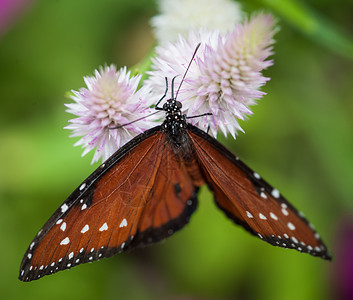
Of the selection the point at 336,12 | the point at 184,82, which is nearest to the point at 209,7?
the point at 184,82

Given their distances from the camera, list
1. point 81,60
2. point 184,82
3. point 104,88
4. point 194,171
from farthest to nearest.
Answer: point 81,60 → point 194,171 → point 184,82 → point 104,88

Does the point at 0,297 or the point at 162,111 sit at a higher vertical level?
the point at 162,111

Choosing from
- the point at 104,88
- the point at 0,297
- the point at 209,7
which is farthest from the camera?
the point at 0,297

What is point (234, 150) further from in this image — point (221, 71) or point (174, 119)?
point (221, 71)

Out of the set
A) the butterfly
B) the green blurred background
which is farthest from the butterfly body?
the green blurred background

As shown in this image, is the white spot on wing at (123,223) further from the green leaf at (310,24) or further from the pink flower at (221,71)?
the green leaf at (310,24)

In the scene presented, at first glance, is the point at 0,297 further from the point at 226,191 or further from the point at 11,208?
the point at 226,191

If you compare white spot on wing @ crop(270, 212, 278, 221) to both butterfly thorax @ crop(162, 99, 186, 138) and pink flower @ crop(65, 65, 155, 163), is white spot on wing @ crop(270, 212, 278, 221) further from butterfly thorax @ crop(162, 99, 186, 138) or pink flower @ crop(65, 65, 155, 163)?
pink flower @ crop(65, 65, 155, 163)
